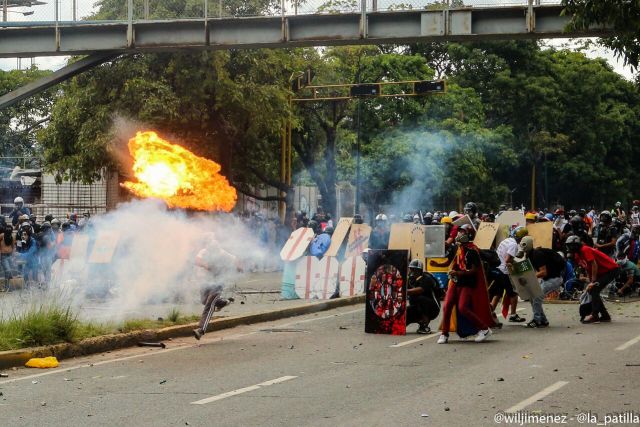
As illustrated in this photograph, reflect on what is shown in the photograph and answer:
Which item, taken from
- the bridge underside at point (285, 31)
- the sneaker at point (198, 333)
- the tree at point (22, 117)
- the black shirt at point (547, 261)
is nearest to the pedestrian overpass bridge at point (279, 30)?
the bridge underside at point (285, 31)

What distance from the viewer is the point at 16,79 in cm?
5972

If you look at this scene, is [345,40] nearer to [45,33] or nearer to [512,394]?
[45,33]

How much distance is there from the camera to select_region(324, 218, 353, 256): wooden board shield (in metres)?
21.6

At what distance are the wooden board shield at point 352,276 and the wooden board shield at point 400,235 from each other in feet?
2.79

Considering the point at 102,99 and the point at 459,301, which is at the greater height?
the point at 102,99

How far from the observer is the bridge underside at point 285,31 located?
26.0 m

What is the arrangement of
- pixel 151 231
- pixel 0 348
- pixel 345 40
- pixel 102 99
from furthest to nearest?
pixel 102 99
pixel 345 40
pixel 151 231
pixel 0 348

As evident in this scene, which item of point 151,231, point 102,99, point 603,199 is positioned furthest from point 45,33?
point 603,199

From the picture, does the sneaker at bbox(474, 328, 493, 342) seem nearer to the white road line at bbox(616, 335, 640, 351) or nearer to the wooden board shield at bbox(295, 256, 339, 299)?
the white road line at bbox(616, 335, 640, 351)

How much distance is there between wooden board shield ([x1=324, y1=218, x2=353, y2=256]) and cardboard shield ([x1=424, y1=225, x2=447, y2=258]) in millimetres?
2017

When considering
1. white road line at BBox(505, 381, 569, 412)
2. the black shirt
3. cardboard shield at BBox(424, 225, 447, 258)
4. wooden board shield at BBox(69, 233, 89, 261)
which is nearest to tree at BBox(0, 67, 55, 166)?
wooden board shield at BBox(69, 233, 89, 261)

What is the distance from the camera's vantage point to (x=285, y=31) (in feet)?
88.6

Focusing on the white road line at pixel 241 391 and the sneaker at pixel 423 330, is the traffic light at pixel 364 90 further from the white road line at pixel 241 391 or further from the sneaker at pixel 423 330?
the white road line at pixel 241 391

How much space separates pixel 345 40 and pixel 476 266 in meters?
14.0
